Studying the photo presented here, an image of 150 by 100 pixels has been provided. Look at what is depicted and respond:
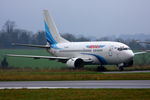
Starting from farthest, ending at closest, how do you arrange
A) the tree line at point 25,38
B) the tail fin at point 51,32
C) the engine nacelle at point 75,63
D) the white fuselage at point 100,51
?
the tree line at point 25,38 < the tail fin at point 51,32 < the engine nacelle at point 75,63 < the white fuselage at point 100,51

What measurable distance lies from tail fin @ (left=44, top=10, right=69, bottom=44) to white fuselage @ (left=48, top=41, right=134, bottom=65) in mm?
1692

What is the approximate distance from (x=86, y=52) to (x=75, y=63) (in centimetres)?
229

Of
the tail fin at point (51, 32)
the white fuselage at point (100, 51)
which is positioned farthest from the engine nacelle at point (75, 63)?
the tail fin at point (51, 32)

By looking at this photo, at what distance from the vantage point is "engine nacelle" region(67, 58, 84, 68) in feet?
167

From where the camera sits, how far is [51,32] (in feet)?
194

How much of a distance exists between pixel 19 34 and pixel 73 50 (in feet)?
120

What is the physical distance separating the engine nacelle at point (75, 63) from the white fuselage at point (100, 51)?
1149 mm
